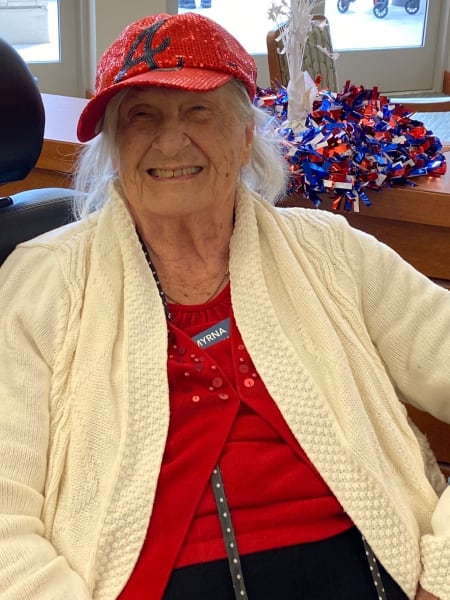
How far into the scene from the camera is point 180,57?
124cm

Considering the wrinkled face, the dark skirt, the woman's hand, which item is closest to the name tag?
the wrinkled face

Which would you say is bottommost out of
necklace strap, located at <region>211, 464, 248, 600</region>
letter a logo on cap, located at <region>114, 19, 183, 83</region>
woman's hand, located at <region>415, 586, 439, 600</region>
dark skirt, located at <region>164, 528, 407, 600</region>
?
woman's hand, located at <region>415, 586, 439, 600</region>

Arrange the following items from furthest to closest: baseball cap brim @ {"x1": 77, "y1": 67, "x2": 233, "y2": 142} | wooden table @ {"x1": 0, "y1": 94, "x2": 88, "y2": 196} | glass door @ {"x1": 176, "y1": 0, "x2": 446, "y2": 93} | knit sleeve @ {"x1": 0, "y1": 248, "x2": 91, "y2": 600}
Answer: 1. glass door @ {"x1": 176, "y1": 0, "x2": 446, "y2": 93}
2. wooden table @ {"x1": 0, "y1": 94, "x2": 88, "y2": 196}
3. baseball cap brim @ {"x1": 77, "y1": 67, "x2": 233, "y2": 142}
4. knit sleeve @ {"x1": 0, "y1": 248, "x2": 91, "y2": 600}

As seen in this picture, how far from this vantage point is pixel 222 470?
1.22 m

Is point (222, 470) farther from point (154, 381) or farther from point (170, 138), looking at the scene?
point (170, 138)

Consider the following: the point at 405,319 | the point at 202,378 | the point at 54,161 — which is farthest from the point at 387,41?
the point at 202,378

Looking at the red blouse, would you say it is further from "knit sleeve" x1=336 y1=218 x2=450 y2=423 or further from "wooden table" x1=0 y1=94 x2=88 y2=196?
"wooden table" x1=0 y1=94 x2=88 y2=196

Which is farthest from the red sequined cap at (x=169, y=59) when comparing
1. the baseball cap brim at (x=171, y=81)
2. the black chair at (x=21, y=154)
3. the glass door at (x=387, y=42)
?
the glass door at (x=387, y=42)

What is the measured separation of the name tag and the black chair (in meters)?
0.38

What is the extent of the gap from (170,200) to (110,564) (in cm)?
57

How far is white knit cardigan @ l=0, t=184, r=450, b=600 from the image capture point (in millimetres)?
1143

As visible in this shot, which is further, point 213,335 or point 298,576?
point 213,335

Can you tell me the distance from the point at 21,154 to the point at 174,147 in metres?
0.27

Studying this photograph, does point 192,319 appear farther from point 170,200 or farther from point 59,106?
point 59,106
